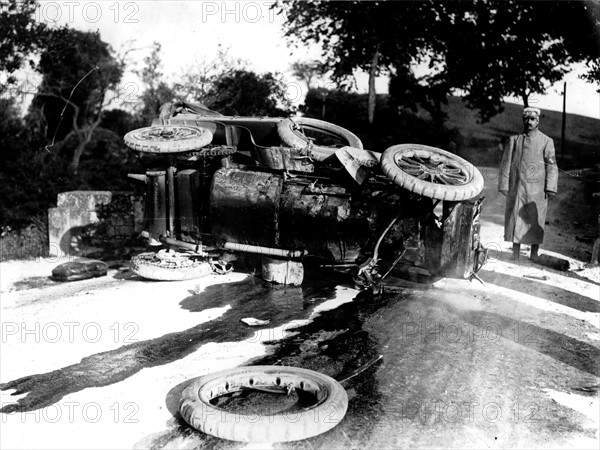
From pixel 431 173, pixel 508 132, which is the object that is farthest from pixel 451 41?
pixel 508 132

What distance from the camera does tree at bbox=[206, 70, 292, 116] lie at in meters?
15.5

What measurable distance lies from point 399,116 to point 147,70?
8653mm

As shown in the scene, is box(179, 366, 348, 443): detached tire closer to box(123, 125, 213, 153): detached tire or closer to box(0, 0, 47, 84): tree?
box(123, 125, 213, 153): detached tire

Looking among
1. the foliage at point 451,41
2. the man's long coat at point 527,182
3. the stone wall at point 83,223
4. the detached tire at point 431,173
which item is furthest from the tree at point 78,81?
the detached tire at point 431,173

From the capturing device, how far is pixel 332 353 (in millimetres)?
5117

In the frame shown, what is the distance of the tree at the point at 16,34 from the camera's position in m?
15.4

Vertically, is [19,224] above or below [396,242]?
below

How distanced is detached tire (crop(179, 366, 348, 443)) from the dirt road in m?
0.09

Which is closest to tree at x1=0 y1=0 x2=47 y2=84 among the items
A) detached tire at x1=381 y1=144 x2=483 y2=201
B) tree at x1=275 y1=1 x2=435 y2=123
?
tree at x1=275 y1=1 x2=435 y2=123

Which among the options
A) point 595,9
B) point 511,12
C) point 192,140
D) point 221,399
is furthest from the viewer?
point 511,12

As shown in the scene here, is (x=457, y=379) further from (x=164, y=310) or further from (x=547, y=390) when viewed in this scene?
(x=164, y=310)

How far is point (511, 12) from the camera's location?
1559cm

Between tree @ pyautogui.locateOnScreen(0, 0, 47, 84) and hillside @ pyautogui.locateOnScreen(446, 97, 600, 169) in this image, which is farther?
hillside @ pyautogui.locateOnScreen(446, 97, 600, 169)

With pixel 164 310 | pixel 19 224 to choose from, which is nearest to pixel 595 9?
pixel 164 310
